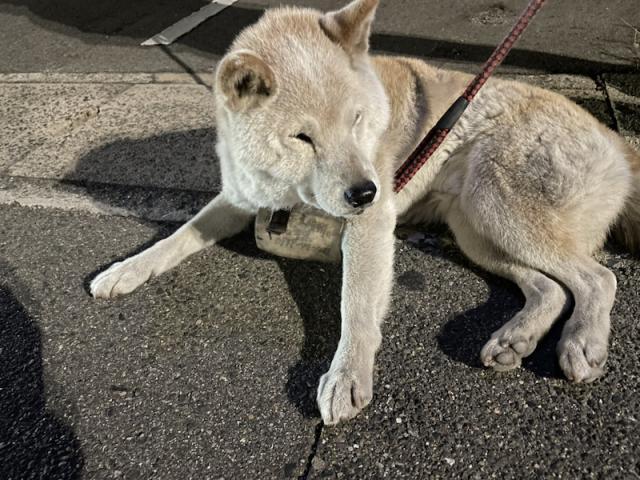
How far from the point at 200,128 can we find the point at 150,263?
1.62 m

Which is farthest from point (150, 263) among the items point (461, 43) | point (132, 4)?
point (132, 4)

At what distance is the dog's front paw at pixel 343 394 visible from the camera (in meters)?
2.20

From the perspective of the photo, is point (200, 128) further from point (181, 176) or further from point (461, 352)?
point (461, 352)

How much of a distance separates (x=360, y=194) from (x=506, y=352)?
→ 919 millimetres

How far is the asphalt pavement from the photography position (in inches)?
83.3

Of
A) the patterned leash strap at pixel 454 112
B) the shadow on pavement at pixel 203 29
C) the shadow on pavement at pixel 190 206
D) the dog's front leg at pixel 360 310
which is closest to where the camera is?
the dog's front leg at pixel 360 310

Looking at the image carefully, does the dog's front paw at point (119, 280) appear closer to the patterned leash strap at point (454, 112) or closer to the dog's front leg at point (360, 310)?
the dog's front leg at point (360, 310)

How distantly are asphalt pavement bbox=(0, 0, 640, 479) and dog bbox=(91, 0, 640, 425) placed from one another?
114mm

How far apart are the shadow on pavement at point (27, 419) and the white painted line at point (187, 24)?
3988mm

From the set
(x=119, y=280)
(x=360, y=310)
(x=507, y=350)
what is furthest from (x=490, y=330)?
(x=119, y=280)

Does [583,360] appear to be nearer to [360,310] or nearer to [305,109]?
[360,310]

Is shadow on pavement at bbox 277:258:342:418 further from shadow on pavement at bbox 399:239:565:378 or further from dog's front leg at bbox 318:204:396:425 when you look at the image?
shadow on pavement at bbox 399:239:565:378

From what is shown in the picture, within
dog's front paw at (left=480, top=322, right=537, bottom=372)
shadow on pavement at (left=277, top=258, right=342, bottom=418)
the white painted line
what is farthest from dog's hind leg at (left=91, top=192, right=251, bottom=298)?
the white painted line

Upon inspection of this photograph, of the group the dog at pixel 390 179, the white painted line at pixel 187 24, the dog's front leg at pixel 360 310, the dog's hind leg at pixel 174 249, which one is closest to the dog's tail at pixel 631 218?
the dog at pixel 390 179
